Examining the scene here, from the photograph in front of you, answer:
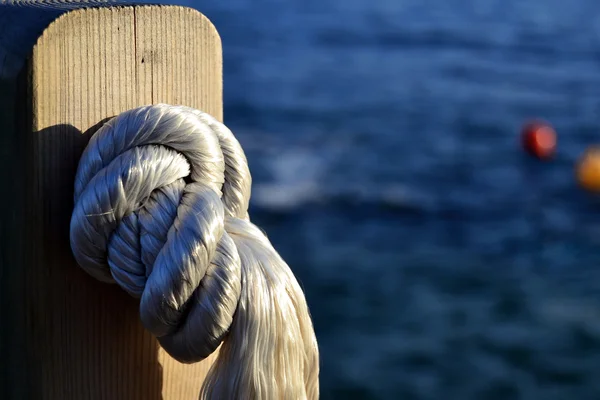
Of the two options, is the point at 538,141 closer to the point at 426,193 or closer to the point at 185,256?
the point at 426,193

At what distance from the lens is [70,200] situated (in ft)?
2.92

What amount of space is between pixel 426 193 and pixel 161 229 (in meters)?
4.97

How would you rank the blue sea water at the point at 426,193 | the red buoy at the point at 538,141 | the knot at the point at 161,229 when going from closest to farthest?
the knot at the point at 161,229 < the blue sea water at the point at 426,193 < the red buoy at the point at 538,141

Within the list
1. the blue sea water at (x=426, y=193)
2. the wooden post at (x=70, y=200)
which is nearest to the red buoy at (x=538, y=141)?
the blue sea water at (x=426, y=193)

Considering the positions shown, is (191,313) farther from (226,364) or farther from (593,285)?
(593,285)

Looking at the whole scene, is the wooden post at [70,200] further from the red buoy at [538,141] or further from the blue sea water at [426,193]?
the red buoy at [538,141]

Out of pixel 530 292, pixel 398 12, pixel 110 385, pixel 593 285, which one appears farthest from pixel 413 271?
pixel 398 12

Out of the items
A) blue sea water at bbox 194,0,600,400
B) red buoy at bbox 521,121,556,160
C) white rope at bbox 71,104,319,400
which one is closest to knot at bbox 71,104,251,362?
white rope at bbox 71,104,319,400

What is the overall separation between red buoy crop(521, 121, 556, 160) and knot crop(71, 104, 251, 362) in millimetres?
5803

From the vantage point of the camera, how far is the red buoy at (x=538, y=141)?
647 cm

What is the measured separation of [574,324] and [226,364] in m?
3.98

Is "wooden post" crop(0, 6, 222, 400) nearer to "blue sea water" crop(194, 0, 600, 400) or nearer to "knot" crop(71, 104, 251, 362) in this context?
"knot" crop(71, 104, 251, 362)

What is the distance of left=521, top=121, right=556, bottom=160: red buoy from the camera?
6.47 m

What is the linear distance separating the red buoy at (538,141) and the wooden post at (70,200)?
18.9 ft
